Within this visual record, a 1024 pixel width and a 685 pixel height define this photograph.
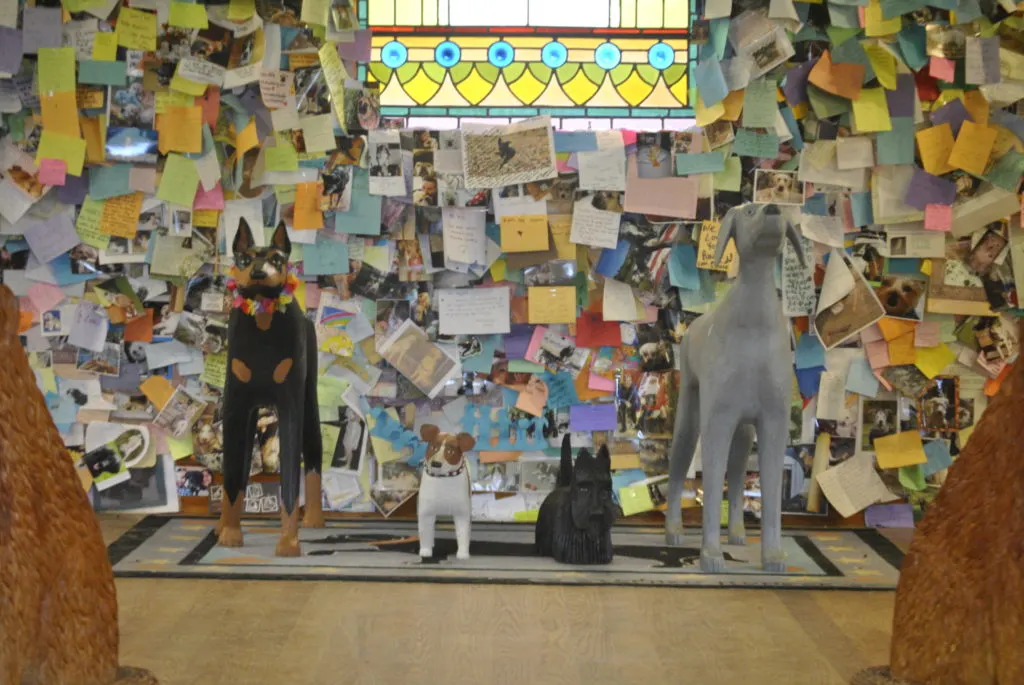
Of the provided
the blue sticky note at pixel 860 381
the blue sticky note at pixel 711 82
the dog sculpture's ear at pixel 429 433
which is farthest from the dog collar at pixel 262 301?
the blue sticky note at pixel 860 381

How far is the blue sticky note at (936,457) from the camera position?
3.76 m

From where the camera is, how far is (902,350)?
3.74 m

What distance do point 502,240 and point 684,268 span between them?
1.78 feet

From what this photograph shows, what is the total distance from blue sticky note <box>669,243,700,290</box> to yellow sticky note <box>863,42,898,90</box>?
2.36 feet

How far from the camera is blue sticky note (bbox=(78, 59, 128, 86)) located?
362cm

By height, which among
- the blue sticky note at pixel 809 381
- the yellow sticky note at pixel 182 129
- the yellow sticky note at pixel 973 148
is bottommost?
the blue sticky note at pixel 809 381

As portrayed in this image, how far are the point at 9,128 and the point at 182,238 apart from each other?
22.7 inches

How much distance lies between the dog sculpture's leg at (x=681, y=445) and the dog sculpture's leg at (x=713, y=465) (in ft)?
0.73

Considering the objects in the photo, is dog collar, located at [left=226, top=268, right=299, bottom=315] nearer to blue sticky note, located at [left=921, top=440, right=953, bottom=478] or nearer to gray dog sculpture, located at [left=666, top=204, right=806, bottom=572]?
gray dog sculpture, located at [left=666, top=204, right=806, bottom=572]

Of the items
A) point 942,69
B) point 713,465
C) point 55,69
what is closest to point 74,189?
point 55,69

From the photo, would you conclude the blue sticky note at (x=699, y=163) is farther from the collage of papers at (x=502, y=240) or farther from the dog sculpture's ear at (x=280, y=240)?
the dog sculpture's ear at (x=280, y=240)

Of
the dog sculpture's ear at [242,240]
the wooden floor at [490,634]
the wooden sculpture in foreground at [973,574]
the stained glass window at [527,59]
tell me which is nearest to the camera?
the wooden sculpture in foreground at [973,574]

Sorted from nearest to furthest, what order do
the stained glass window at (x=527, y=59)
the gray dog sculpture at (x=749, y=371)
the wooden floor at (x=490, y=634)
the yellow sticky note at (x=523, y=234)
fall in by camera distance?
the wooden floor at (x=490, y=634), the gray dog sculpture at (x=749, y=371), the yellow sticky note at (x=523, y=234), the stained glass window at (x=527, y=59)

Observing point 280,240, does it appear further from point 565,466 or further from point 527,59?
point 527,59
